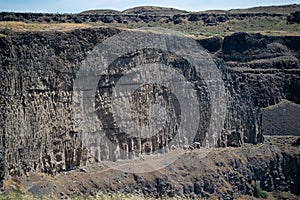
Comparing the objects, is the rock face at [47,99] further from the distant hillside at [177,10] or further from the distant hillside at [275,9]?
the distant hillside at [275,9]

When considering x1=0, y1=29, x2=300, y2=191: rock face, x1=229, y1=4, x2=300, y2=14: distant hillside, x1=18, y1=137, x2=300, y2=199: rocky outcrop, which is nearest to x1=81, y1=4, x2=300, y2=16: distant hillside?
x1=229, y1=4, x2=300, y2=14: distant hillside

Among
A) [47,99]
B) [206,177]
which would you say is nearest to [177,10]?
[206,177]

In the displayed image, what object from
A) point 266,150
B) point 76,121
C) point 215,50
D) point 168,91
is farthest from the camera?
point 215,50

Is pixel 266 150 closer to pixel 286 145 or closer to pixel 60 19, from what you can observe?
pixel 286 145

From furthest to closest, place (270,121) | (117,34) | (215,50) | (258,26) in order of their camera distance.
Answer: (258,26)
(215,50)
(270,121)
(117,34)

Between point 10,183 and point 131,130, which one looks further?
point 131,130

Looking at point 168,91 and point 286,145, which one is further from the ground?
point 168,91

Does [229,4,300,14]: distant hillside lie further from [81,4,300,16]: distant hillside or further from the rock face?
the rock face

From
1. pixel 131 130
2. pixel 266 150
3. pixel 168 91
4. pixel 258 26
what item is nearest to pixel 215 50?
pixel 258 26

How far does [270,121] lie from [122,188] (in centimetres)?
3937

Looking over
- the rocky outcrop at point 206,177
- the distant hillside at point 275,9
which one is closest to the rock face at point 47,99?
the rocky outcrop at point 206,177

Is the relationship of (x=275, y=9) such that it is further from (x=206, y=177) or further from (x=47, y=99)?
(x=47, y=99)

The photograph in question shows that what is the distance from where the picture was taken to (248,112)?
2788 inches

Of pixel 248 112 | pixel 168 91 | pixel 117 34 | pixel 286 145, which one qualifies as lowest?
pixel 286 145
